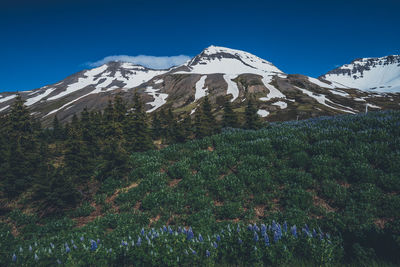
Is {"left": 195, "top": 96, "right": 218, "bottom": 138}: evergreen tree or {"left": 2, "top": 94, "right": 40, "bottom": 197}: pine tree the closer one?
{"left": 2, "top": 94, "right": 40, "bottom": 197}: pine tree

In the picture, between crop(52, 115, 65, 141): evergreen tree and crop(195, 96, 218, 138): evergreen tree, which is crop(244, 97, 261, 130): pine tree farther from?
crop(52, 115, 65, 141): evergreen tree

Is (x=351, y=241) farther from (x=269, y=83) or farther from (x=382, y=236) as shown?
(x=269, y=83)

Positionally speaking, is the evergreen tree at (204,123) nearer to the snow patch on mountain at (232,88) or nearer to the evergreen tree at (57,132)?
the evergreen tree at (57,132)

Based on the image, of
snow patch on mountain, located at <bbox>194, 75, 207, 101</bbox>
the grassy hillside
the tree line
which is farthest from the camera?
snow patch on mountain, located at <bbox>194, 75, 207, 101</bbox>

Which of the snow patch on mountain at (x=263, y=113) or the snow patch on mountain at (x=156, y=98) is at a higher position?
the snow patch on mountain at (x=156, y=98)

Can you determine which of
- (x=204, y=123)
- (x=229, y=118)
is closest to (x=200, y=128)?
(x=204, y=123)

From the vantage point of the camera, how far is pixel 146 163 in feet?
34.2

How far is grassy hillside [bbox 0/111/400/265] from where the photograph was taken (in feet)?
12.6

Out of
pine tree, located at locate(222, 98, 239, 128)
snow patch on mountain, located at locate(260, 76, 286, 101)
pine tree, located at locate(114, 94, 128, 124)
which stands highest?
snow patch on mountain, located at locate(260, 76, 286, 101)

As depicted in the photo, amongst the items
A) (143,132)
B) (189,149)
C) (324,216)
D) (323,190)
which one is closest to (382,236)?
(324,216)

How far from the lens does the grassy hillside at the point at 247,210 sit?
3.83 metres

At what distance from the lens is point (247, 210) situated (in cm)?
639

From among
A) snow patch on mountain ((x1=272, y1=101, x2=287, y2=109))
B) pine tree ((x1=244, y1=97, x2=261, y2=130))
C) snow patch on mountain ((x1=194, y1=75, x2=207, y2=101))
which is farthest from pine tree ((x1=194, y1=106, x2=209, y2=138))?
snow patch on mountain ((x1=194, y1=75, x2=207, y2=101))

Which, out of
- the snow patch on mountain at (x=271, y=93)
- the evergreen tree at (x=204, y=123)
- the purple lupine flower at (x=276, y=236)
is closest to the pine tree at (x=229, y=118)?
the evergreen tree at (x=204, y=123)
